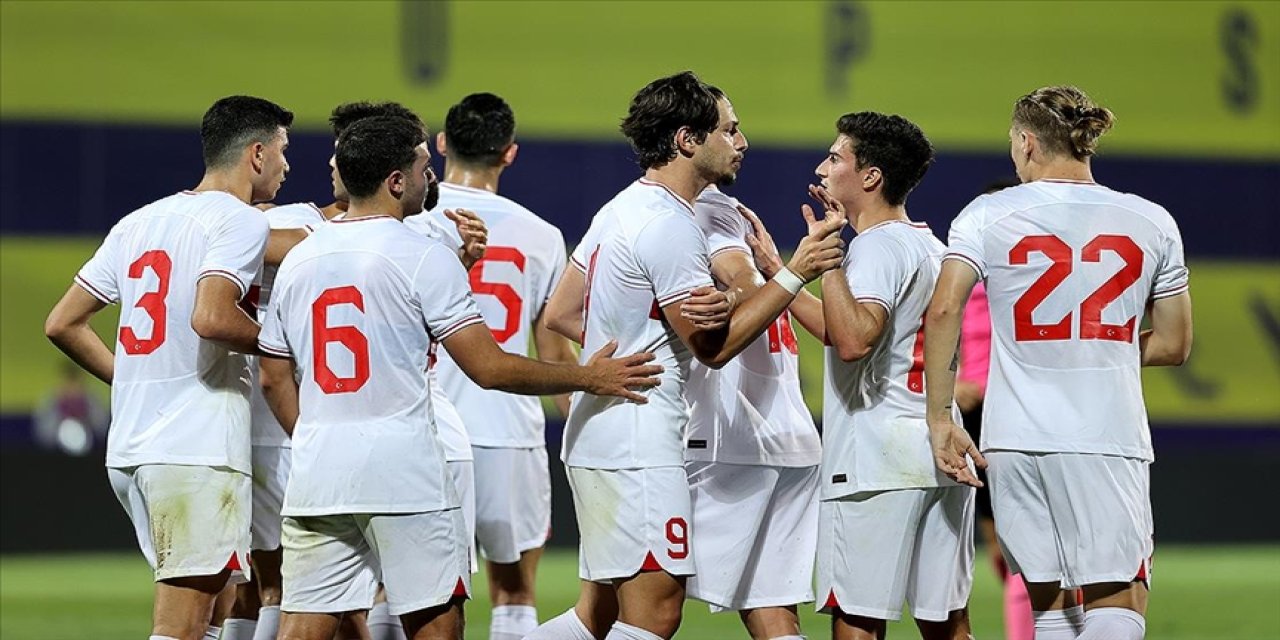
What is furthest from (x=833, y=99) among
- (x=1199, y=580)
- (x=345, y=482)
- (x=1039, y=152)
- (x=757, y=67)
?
(x=345, y=482)

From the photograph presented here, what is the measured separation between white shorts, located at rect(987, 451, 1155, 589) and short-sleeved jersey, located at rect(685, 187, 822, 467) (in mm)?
687

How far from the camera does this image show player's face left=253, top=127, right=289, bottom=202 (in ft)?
18.6

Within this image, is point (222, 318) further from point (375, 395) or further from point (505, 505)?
point (505, 505)

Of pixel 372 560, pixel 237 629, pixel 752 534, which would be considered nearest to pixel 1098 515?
pixel 752 534

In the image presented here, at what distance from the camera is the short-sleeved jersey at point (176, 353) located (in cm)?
540

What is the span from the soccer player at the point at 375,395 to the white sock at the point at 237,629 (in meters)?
1.51

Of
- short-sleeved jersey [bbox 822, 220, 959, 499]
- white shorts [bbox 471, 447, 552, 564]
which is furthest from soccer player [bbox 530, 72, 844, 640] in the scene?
white shorts [bbox 471, 447, 552, 564]

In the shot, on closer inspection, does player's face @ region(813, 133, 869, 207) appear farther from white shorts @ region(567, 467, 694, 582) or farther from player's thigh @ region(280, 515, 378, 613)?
player's thigh @ region(280, 515, 378, 613)

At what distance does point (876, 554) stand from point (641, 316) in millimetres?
1083

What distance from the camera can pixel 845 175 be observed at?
5.56m

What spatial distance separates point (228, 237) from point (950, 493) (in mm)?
2467

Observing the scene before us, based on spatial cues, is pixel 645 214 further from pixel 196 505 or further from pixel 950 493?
pixel 196 505

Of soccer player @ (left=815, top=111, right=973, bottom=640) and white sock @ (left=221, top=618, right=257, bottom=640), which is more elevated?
soccer player @ (left=815, top=111, right=973, bottom=640)

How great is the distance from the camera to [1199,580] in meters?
13.0
